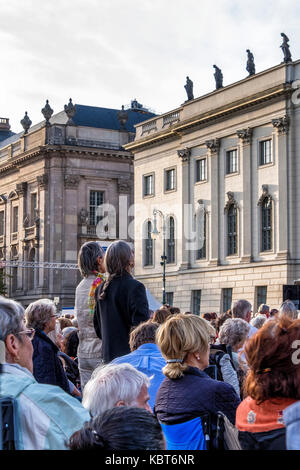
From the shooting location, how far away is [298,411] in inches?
146

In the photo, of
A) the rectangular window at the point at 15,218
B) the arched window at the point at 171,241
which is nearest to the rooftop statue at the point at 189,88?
the arched window at the point at 171,241

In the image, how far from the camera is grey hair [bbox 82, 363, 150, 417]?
4.28 meters

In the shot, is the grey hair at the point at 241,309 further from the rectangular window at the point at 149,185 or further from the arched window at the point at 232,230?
the rectangular window at the point at 149,185

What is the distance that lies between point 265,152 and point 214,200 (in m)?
4.80

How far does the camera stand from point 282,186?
43.6 m

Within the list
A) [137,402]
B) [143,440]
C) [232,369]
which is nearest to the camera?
[143,440]

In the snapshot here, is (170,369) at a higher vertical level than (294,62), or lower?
lower

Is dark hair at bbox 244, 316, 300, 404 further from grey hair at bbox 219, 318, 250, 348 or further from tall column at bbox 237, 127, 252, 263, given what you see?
tall column at bbox 237, 127, 252, 263

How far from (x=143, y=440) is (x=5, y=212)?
78.1m

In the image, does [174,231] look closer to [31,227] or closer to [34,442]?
[31,227]

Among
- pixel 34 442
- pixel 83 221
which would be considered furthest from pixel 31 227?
pixel 34 442

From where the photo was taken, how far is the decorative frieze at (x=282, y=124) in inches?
1715

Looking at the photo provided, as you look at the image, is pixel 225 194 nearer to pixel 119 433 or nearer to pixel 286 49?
pixel 286 49

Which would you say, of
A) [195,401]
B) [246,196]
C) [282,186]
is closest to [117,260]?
[195,401]
